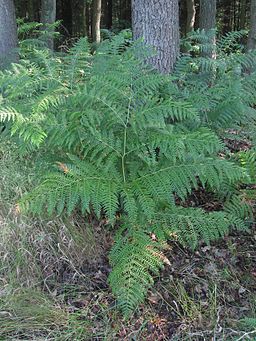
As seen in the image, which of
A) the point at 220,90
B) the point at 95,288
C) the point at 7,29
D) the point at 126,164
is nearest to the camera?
the point at 95,288

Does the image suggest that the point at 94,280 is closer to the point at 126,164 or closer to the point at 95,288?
the point at 95,288

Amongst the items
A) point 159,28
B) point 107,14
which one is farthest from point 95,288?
point 107,14

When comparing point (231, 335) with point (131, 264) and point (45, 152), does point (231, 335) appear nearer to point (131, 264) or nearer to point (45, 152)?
point (131, 264)

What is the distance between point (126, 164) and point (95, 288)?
0.96m

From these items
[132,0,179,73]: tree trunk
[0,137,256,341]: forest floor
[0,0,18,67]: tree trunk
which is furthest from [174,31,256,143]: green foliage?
[0,0,18,67]: tree trunk

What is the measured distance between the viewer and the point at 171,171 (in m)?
2.84

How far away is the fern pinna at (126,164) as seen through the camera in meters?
2.60

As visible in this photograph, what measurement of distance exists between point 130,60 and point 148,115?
0.57 m

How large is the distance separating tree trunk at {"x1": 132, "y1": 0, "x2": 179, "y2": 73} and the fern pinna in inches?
37.1

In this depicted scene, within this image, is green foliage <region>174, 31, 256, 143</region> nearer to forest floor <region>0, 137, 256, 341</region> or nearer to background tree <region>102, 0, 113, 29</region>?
forest floor <region>0, 137, 256, 341</region>

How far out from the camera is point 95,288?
2752 mm

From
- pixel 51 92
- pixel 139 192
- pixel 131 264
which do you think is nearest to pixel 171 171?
pixel 139 192

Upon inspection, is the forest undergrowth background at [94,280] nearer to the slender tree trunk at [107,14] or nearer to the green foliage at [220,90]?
the green foliage at [220,90]

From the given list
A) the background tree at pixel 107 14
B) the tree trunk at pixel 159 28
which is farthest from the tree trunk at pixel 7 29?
the background tree at pixel 107 14
